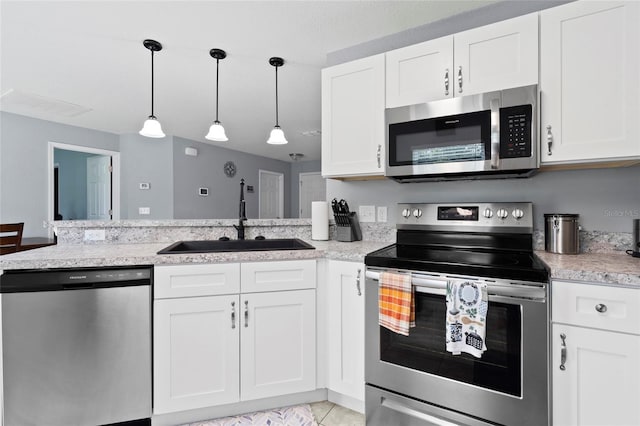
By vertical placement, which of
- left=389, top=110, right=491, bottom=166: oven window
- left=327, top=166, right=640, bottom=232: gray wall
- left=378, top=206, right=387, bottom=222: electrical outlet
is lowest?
left=378, top=206, right=387, bottom=222: electrical outlet

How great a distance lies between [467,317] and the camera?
1304mm

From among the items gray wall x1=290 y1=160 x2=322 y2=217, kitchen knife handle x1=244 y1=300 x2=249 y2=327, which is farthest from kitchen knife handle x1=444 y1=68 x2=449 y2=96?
gray wall x1=290 y1=160 x2=322 y2=217

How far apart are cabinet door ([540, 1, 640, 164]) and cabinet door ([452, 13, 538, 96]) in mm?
58

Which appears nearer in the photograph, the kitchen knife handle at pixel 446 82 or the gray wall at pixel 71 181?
the kitchen knife handle at pixel 446 82

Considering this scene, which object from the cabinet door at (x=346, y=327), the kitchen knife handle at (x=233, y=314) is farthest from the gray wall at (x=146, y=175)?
the cabinet door at (x=346, y=327)

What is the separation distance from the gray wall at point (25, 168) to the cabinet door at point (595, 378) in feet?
18.6

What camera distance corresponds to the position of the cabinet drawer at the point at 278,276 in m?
1.67

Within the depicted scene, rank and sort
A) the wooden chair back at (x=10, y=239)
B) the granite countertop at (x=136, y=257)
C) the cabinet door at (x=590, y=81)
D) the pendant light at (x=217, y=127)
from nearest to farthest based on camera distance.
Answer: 1. the cabinet door at (x=590, y=81)
2. the granite countertop at (x=136, y=257)
3. the pendant light at (x=217, y=127)
4. the wooden chair back at (x=10, y=239)

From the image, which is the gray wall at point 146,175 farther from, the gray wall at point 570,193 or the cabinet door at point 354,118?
the gray wall at point 570,193

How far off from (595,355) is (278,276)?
143cm

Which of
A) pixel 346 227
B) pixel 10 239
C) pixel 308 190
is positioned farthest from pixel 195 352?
pixel 308 190

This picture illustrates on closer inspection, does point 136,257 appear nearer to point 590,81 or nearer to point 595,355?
point 595,355

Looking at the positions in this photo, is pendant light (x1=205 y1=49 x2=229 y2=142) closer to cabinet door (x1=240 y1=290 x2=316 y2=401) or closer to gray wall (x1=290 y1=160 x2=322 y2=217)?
cabinet door (x1=240 y1=290 x2=316 y2=401)

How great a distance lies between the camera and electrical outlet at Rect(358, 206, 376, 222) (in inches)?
88.4
